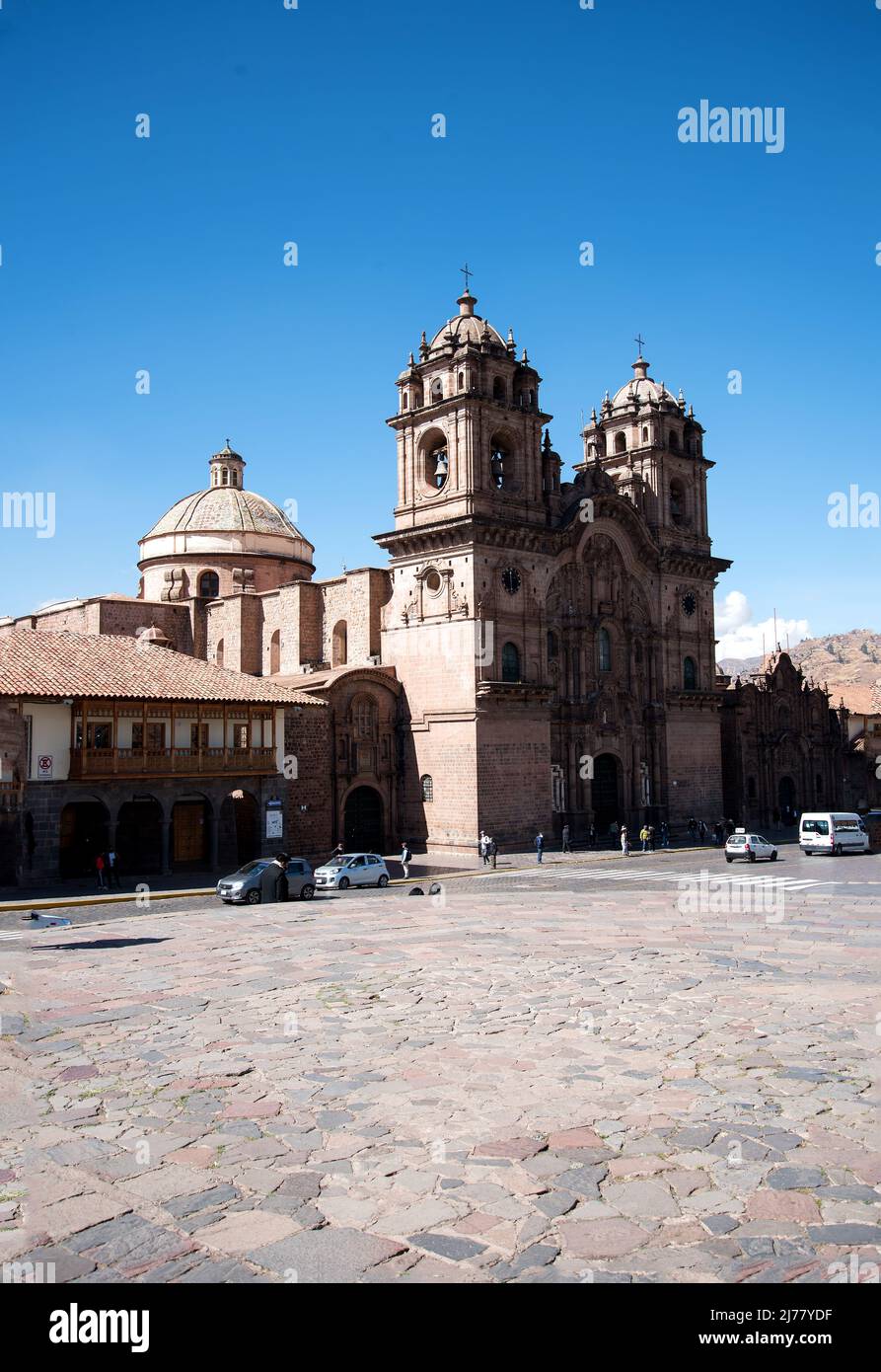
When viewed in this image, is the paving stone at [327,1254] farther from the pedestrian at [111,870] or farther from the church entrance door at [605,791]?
the church entrance door at [605,791]

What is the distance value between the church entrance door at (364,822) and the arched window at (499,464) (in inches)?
546

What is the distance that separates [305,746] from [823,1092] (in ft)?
99.5

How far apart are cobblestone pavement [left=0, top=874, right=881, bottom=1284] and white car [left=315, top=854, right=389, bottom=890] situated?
13.9 m

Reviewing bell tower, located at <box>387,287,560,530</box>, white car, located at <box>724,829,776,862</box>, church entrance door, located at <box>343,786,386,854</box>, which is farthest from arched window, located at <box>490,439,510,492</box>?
white car, located at <box>724,829,776,862</box>

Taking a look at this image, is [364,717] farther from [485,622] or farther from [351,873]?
[351,873]

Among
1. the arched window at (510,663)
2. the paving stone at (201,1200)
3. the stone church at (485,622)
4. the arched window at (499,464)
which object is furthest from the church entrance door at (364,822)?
the paving stone at (201,1200)

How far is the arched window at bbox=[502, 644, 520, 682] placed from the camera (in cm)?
4169

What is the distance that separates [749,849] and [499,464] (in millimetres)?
18501

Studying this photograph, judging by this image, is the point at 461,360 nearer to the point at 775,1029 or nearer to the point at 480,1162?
the point at 775,1029

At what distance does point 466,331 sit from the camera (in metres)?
43.1

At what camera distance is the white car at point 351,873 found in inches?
1222

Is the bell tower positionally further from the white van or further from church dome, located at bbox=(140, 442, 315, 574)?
the white van
